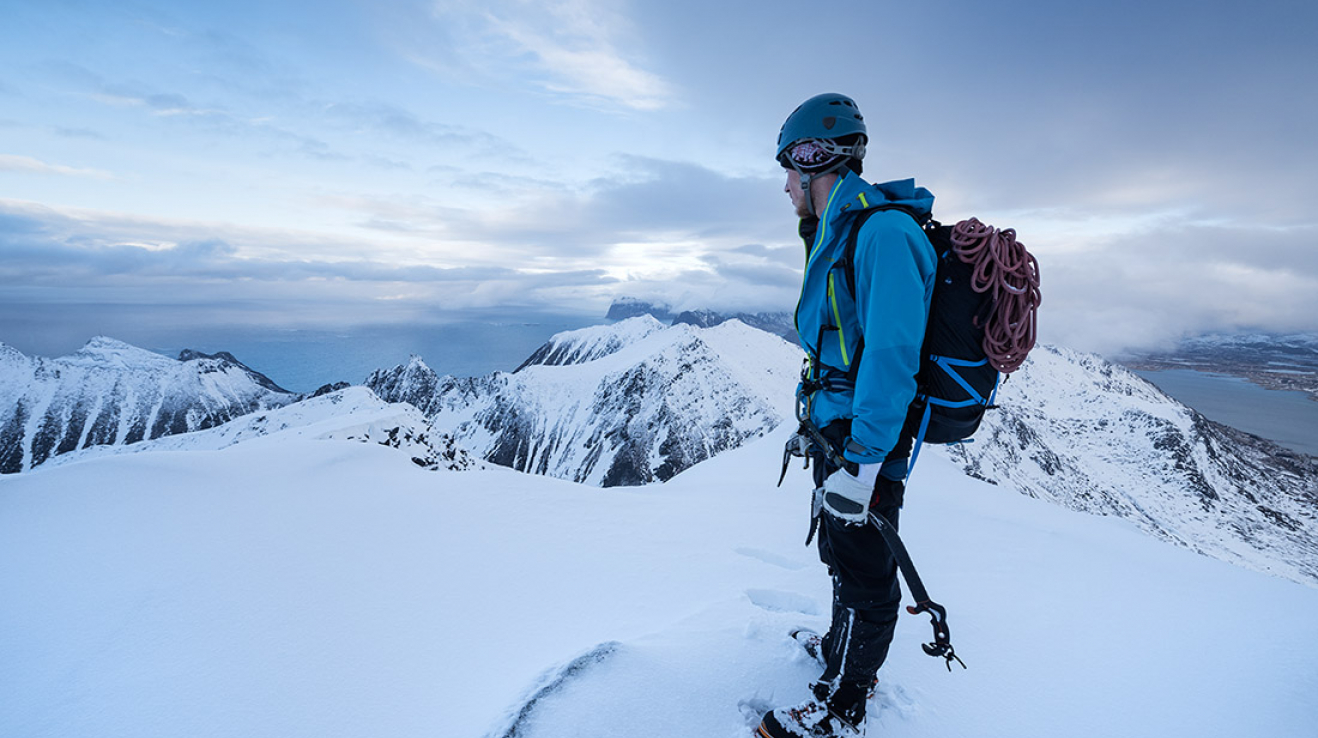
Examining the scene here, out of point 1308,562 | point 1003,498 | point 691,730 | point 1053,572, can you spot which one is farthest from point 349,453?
point 1308,562

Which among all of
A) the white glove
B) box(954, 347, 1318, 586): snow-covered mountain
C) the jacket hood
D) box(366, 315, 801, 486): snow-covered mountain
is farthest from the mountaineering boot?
box(366, 315, 801, 486): snow-covered mountain

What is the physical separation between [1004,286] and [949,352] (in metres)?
0.51

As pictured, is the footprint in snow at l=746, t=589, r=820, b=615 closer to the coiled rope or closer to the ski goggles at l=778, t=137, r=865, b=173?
the coiled rope

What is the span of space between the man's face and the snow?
140 inches

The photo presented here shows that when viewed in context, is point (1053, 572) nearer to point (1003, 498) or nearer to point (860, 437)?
point (860, 437)

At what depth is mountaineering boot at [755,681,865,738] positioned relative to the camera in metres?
3.21

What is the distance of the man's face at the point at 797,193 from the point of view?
4020mm

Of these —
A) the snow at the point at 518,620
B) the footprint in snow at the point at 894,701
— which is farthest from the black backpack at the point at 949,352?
the snow at the point at 518,620

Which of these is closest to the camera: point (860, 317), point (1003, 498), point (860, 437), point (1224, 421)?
point (860, 437)

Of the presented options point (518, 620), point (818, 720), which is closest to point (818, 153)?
point (818, 720)

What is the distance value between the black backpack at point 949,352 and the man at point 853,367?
0.24 ft

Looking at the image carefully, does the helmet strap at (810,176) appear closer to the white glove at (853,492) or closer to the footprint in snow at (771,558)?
the white glove at (853,492)

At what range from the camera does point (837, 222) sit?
11.3ft

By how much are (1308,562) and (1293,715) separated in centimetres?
16034
